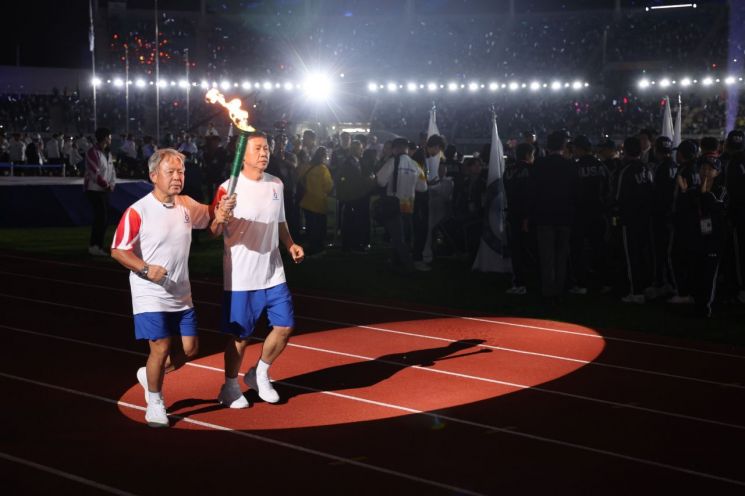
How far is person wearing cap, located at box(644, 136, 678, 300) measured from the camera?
12219mm

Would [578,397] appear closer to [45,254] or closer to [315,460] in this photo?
[315,460]

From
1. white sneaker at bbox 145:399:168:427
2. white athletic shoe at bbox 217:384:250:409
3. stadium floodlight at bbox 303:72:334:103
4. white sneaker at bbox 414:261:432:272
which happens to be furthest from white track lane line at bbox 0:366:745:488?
stadium floodlight at bbox 303:72:334:103

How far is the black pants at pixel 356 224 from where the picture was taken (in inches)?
679

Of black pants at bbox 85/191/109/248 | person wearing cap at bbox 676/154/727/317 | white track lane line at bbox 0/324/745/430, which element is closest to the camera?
white track lane line at bbox 0/324/745/430

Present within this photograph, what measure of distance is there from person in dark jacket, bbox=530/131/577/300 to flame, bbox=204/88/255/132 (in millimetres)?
6223

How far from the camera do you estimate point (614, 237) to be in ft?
44.0

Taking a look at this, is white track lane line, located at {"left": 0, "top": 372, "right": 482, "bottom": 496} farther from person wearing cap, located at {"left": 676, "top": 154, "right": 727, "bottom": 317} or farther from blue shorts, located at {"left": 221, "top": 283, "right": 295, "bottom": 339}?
person wearing cap, located at {"left": 676, "top": 154, "right": 727, "bottom": 317}

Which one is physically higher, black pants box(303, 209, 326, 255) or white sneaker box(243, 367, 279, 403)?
black pants box(303, 209, 326, 255)

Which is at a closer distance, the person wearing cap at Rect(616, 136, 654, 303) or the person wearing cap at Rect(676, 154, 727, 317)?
the person wearing cap at Rect(676, 154, 727, 317)

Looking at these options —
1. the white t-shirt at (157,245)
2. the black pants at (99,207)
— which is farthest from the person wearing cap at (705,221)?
the black pants at (99,207)

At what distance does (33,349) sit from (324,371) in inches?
111

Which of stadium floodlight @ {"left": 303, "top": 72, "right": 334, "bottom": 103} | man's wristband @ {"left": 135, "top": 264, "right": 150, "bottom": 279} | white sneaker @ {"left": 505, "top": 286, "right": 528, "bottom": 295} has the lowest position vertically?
white sneaker @ {"left": 505, "top": 286, "right": 528, "bottom": 295}

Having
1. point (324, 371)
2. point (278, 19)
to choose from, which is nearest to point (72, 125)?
point (278, 19)

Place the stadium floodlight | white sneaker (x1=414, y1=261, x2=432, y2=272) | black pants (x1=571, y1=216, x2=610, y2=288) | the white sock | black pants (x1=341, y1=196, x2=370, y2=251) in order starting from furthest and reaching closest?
the stadium floodlight, black pants (x1=341, y1=196, x2=370, y2=251), white sneaker (x1=414, y1=261, x2=432, y2=272), black pants (x1=571, y1=216, x2=610, y2=288), the white sock
